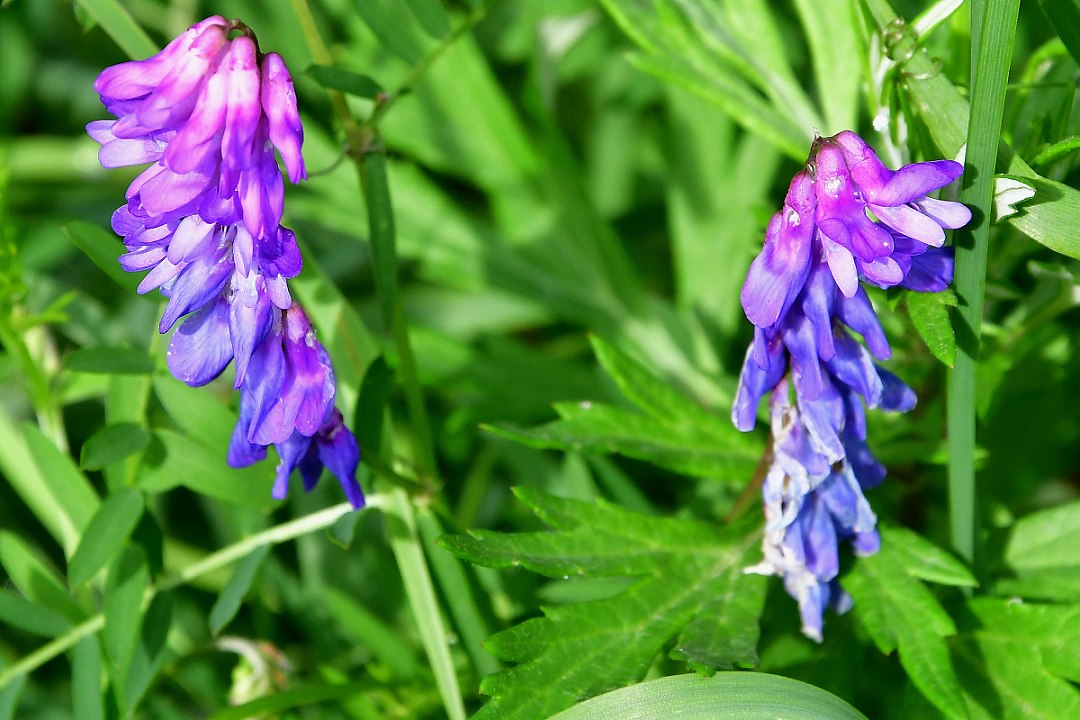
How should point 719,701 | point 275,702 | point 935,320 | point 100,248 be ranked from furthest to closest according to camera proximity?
point 275,702 < point 100,248 < point 719,701 < point 935,320

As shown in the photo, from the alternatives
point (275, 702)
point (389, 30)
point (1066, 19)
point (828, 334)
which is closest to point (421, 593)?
point (275, 702)

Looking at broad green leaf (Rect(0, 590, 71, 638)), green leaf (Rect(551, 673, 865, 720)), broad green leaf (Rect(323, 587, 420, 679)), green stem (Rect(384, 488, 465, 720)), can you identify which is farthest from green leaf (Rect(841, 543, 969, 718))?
broad green leaf (Rect(0, 590, 71, 638))

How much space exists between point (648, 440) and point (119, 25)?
1096 mm

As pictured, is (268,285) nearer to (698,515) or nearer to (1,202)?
(1,202)

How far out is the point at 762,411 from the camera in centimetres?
189

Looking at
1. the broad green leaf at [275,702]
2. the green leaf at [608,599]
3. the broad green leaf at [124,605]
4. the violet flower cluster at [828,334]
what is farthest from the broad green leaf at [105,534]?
the violet flower cluster at [828,334]

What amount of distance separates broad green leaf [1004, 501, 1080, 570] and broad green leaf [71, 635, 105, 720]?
62.9 inches

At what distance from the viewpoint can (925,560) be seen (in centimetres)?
171

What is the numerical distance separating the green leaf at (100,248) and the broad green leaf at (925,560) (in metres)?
1.30

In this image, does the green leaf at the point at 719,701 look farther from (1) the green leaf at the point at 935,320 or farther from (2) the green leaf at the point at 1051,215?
(2) the green leaf at the point at 1051,215

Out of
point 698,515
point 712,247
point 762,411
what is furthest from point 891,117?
point 712,247

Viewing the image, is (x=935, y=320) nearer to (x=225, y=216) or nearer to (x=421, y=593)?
(x=225, y=216)

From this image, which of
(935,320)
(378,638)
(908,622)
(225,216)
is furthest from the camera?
(378,638)

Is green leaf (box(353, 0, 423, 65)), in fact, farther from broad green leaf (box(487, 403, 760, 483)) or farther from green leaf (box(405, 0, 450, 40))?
broad green leaf (box(487, 403, 760, 483))
